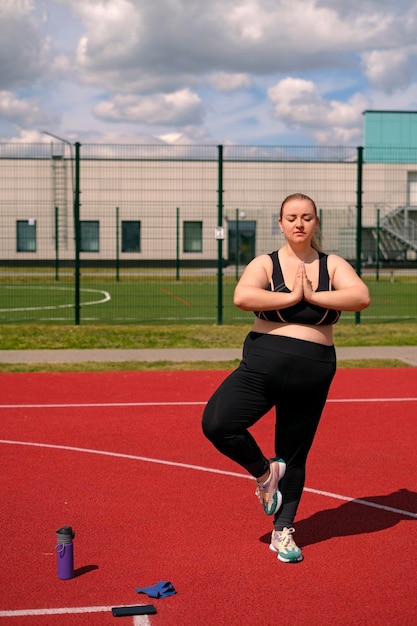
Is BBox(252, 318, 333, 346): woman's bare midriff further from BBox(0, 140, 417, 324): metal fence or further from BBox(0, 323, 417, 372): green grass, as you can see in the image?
BBox(0, 140, 417, 324): metal fence

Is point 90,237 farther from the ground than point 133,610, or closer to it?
farther from the ground

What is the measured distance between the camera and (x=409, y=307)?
24.6m

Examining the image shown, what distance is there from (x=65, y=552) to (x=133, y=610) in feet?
1.89

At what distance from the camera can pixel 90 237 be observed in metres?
37.9

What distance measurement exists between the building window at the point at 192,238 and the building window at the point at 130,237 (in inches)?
80.7

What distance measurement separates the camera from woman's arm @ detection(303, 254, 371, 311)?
4758mm

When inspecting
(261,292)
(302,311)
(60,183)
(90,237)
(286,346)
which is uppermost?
(60,183)

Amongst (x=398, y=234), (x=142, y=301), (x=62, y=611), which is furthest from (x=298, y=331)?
(x=398, y=234)

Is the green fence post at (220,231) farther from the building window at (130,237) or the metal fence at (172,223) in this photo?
the building window at (130,237)

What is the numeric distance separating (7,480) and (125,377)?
5254 mm

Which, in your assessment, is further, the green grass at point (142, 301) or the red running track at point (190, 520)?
the green grass at point (142, 301)

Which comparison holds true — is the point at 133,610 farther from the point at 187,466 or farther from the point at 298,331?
the point at 187,466

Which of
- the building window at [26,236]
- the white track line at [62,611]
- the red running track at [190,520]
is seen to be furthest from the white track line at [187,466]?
the building window at [26,236]

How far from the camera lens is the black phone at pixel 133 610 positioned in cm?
436
